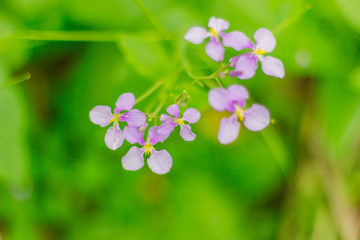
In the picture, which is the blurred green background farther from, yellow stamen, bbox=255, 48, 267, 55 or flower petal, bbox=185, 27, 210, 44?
yellow stamen, bbox=255, 48, 267, 55

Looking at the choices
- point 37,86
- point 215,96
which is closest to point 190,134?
point 215,96

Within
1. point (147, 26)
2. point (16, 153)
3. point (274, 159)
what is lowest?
point (274, 159)

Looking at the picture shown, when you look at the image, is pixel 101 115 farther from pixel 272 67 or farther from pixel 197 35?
pixel 272 67

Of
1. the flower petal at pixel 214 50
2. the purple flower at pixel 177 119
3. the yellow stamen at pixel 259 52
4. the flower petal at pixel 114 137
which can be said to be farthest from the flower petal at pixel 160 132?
the yellow stamen at pixel 259 52

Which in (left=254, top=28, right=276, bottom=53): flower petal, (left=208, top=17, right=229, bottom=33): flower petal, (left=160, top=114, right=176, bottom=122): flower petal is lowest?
(left=160, top=114, right=176, bottom=122): flower petal

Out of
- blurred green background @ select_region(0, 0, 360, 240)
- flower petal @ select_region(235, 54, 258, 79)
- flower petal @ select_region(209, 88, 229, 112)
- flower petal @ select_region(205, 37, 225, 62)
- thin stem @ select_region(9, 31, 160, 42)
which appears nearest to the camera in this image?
flower petal @ select_region(209, 88, 229, 112)

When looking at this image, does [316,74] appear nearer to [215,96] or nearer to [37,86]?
[215,96]

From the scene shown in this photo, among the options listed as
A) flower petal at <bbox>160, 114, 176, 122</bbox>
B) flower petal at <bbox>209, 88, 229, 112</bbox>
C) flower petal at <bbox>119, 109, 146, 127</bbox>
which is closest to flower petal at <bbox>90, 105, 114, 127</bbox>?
flower petal at <bbox>119, 109, 146, 127</bbox>
